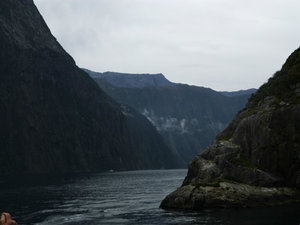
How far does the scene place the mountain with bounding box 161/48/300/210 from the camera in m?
56.0

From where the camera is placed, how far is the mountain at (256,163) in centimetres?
5597

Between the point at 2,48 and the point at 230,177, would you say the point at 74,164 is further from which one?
the point at 230,177

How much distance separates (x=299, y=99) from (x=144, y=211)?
91.1ft

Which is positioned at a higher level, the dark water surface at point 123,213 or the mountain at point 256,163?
the mountain at point 256,163

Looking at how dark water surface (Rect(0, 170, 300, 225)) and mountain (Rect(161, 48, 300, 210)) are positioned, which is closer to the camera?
dark water surface (Rect(0, 170, 300, 225))

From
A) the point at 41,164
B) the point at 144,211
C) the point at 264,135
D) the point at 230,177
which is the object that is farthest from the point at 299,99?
the point at 41,164

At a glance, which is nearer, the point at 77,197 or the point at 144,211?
the point at 144,211

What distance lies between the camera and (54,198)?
249 feet

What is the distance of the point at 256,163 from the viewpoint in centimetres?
6288

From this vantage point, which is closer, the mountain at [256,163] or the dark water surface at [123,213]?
the dark water surface at [123,213]

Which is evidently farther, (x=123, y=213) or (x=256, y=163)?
(x=256, y=163)

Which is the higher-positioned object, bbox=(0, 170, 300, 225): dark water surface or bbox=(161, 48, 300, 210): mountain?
bbox=(161, 48, 300, 210): mountain

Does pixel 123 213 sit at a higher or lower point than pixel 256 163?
lower

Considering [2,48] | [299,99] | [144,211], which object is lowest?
[144,211]
